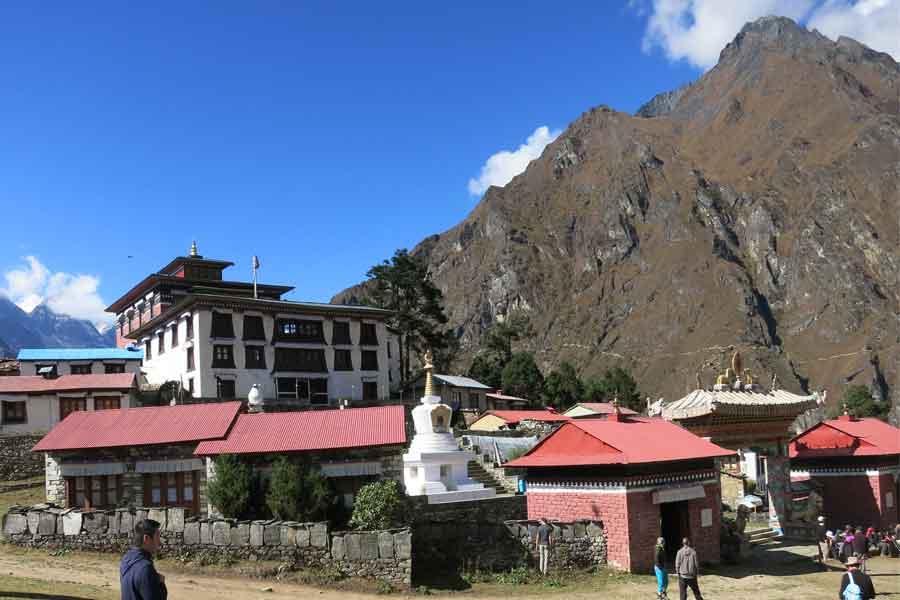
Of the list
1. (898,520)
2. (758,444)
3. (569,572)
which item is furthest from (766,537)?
(569,572)

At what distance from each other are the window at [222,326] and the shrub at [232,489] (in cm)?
2638

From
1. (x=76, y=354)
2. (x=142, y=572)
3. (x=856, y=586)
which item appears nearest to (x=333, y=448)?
(x=856, y=586)

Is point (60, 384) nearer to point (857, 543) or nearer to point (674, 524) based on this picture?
point (674, 524)

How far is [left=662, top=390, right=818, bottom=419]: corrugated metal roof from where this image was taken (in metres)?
33.2

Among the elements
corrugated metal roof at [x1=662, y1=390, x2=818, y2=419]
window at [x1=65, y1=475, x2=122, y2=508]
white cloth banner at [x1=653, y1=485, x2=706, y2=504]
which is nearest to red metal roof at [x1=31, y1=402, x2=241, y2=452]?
window at [x1=65, y1=475, x2=122, y2=508]

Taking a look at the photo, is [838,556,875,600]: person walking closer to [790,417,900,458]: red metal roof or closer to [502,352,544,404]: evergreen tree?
[790,417,900,458]: red metal roof

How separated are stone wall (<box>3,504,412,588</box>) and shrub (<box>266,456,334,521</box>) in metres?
1.77

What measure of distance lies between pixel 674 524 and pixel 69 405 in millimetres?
28593

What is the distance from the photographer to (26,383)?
41.1 m

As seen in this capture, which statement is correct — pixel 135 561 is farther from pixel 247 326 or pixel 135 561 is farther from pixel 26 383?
pixel 247 326

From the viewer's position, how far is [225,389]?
52.5 metres

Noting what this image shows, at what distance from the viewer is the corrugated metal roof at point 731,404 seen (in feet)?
109

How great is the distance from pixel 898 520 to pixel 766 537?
7453 millimetres

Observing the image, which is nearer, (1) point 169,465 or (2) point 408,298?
(1) point 169,465
